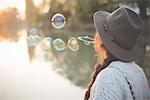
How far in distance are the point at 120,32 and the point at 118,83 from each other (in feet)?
0.69

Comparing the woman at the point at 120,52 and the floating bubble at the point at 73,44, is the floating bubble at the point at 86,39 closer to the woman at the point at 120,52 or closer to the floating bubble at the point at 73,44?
the floating bubble at the point at 73,44

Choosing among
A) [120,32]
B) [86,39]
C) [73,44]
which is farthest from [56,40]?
[120,32]

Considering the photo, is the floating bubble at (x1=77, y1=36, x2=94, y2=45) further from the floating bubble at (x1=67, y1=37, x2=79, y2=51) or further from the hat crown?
the hat crown

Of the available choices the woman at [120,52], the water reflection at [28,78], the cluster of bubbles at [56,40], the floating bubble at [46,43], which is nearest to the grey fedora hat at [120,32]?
the woman at [120,52]

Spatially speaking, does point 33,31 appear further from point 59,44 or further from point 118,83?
point 118,83

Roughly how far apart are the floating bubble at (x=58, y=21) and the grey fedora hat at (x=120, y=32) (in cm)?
173

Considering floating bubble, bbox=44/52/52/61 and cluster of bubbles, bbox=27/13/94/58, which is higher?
cluster of bubbles, bbox=27/13/94/58

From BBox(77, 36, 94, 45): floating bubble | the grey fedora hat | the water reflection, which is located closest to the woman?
the grey fedora hat

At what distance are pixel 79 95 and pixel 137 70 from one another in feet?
6.58

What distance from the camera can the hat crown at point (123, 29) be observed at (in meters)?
1.80

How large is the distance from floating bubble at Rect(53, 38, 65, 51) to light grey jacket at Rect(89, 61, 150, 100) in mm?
1772

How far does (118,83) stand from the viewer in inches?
67.9

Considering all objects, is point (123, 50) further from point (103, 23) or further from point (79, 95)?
point (79, 95)

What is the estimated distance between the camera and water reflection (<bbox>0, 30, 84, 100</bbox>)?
379 cm
